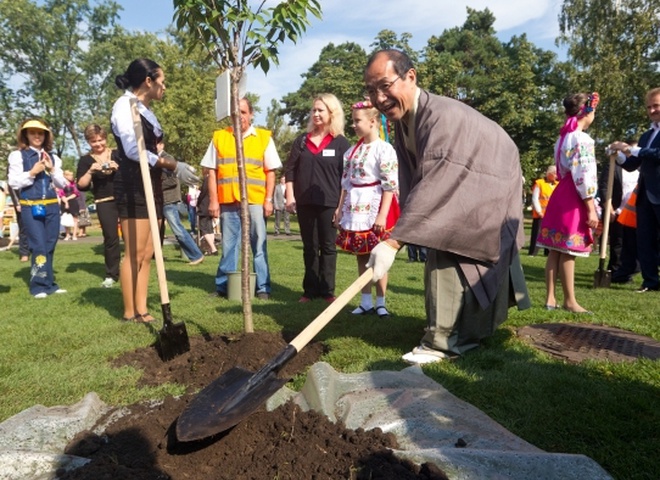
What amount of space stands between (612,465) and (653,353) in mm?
1747

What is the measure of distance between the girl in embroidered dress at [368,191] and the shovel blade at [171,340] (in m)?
1.81

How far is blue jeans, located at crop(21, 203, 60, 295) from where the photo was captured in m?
6.68

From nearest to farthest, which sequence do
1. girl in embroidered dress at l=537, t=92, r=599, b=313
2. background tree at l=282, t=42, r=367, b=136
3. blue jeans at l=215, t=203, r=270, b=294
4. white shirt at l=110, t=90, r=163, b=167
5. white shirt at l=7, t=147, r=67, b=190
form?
Result: 1. white shirt at l=110, t=90, r=163, b=167
2. girl in embroidered dress at l=537, t=92, r=599, b=313
3. blue jeans at l=215, t=203, r=270, b=294
4. white shirt at l=7, t=147, r=67, b=190
5. background tree at l=282, t=42, r=367, b=136

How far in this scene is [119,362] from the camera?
3.80m

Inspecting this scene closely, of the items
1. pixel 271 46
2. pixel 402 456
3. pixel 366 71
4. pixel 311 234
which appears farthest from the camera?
pixel 311 234

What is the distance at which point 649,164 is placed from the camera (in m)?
6.22

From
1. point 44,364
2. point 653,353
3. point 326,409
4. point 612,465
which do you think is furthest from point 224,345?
point 653,353

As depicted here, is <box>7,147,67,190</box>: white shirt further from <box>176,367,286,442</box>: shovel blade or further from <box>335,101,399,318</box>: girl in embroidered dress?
<box>176,367,286,442</box>: shovel blade

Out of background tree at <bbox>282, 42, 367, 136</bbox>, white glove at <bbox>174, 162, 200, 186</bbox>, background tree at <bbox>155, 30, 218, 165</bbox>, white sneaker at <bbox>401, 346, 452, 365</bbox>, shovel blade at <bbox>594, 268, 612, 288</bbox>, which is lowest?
shovel blade at <bbox>594, 268, 612, 288</bbox>

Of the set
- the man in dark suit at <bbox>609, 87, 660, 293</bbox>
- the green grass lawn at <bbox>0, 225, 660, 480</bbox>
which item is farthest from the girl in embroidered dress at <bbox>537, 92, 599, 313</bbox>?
the man in dark suit at <bbox>609, 87, 660, 293</bbox>

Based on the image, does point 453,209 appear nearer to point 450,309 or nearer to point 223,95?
point 450,309

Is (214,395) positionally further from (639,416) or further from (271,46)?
(271,46)

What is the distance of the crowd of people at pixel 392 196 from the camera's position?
3402 mm

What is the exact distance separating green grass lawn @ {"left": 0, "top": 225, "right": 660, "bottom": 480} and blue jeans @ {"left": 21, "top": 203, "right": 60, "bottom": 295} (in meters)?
Answer: 0.24
